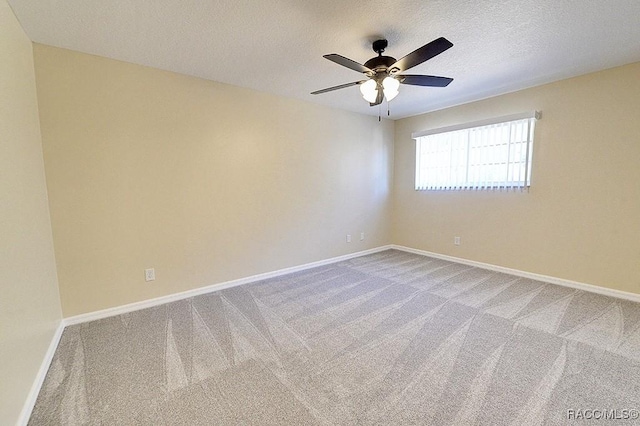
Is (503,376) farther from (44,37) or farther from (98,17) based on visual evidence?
(44,37)

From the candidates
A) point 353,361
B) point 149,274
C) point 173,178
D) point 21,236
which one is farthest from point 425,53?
point 149,274

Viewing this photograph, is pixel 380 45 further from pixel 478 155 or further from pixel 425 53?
pixel 478 155

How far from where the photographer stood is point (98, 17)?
6.05 ft

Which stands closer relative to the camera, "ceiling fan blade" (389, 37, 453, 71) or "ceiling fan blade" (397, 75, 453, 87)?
"ceiling fan blade" (389, 37, 453, 71)

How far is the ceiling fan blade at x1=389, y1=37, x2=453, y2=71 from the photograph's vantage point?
162 cm

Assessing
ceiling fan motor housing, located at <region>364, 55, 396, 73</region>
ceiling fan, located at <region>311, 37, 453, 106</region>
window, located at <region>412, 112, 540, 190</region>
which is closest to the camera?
ceiling fan, located at <region>311, 37, 453, 106</region>

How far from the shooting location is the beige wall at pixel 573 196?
2.67 metres

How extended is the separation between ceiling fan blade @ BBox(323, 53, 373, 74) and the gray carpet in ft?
6.86

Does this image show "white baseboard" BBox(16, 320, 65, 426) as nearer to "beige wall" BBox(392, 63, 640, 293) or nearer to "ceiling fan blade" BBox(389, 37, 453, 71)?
"ceiling fan blade" BBox(389, 37, 453, 71)

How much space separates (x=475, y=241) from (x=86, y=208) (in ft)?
15.6

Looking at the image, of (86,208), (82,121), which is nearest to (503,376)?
(86,208)

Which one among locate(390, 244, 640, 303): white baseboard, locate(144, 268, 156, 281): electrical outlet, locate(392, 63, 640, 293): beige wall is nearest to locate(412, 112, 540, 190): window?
locate(392, 63, 640, 293): beige wall

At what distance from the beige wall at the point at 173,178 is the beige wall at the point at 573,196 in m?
2.24

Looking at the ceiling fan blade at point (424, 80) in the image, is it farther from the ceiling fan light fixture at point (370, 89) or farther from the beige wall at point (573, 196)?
the beige wall at point (573, 196)
